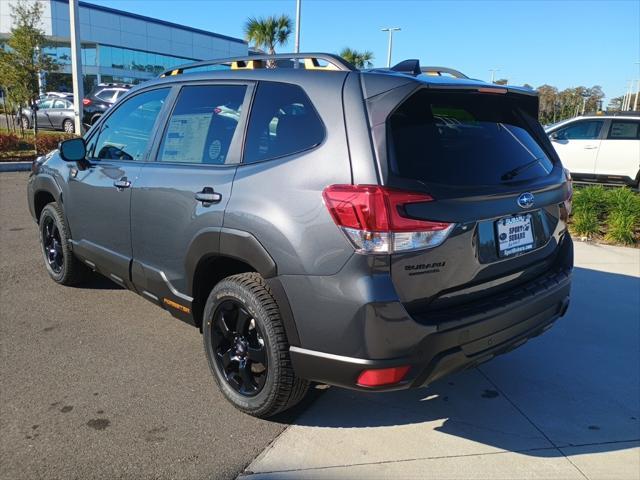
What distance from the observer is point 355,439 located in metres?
2.86

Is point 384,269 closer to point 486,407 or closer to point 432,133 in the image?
point 432,133

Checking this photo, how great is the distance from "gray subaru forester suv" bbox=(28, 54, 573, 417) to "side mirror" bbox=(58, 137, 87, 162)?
0.85 metres

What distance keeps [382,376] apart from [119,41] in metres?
48.0

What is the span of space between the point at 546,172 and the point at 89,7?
45422 millimetres

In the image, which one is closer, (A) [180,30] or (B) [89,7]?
(B) [89,7]

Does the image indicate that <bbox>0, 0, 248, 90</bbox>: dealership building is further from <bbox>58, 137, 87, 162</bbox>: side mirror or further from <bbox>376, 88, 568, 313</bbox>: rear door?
<bbox>376, 88, 568, 313</bbox>: rear door

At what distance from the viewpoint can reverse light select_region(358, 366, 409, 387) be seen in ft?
7.71

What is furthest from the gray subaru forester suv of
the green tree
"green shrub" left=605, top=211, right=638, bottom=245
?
the green tree

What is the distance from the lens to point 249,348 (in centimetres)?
292

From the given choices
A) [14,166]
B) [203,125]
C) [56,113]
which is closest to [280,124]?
[203,125]

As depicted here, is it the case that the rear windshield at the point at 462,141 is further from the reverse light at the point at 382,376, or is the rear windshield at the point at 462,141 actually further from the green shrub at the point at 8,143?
the green shrub at the point at 8,143

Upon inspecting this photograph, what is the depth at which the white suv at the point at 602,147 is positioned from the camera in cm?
1212

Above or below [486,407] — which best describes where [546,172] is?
above

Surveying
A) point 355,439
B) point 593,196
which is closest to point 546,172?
point 355,439
